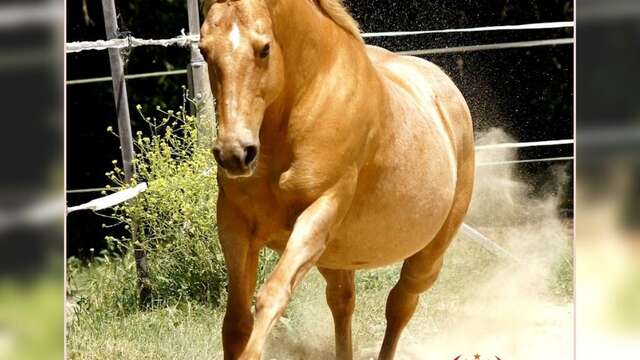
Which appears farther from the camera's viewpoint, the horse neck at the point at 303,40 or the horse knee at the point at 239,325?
the horse knee at the point at 239,325

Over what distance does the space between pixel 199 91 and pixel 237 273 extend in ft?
6.56

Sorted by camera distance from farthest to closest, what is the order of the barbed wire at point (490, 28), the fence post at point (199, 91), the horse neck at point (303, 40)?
1. the barbed wire at point (490, 28)
2. the fence post at point (199, 91)
3. the horse neck at point (303, 40)

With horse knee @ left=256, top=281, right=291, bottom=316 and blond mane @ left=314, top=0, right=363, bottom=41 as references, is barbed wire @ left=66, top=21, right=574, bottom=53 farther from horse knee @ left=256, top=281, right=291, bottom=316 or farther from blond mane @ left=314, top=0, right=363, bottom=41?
horse knee @ left=256, top=281, right=291, bottom=316

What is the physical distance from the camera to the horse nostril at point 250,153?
3.28m

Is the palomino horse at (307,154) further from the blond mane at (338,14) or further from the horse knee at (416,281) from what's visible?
the horse knee at (416,281)

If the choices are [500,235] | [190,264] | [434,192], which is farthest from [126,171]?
[500,235]

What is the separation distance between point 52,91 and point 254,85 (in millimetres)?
569

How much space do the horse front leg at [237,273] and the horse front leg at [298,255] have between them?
215mm

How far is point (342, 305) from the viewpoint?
15.6 ft

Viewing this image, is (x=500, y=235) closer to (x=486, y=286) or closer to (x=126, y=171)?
(x=486, y=286)

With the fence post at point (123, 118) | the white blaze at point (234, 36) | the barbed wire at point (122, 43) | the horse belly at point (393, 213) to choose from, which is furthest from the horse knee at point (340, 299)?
the white blaze at point (234, 36)

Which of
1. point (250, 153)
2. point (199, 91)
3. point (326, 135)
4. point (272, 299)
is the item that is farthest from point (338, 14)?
point (199, 91)

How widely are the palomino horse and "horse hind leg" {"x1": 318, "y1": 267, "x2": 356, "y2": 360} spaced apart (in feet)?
1.54

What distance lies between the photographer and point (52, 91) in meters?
3.25
